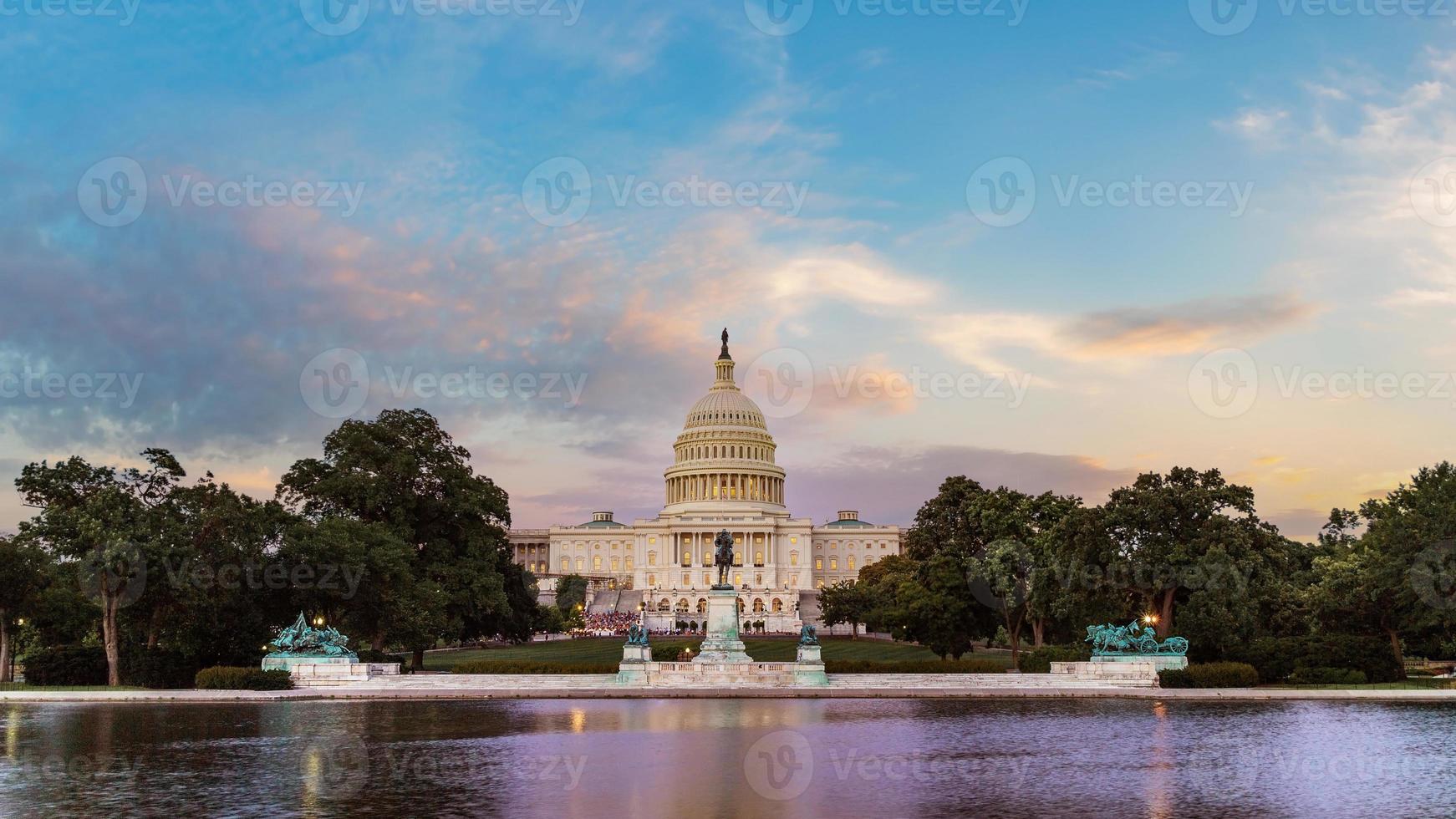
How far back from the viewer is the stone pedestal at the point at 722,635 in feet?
163

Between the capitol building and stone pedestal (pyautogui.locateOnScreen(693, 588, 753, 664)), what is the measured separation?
375 ft

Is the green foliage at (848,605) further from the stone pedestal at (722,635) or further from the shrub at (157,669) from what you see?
the shrub at (157,669)

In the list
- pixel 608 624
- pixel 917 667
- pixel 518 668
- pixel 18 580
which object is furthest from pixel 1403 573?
pixel 608 624

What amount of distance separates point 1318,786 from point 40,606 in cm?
5180

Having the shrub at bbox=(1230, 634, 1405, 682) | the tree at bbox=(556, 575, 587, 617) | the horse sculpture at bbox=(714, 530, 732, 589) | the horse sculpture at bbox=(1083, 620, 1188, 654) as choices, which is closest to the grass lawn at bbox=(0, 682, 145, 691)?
the horse sculpture at bbox=(714, 530, 732, 589)

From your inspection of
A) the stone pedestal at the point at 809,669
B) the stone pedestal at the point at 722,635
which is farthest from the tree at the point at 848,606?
the stone pedestal at the point at 809,669

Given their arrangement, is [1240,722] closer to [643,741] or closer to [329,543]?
[643,741]

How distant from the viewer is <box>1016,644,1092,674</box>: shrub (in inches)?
2079

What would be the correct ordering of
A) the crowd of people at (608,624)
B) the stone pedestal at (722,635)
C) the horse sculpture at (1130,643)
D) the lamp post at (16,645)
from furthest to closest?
the crowd of people at (608,624) → the lamp post at (16,645) → the stone pedestal at (722,635) → the horse sculpture at (1130,643)

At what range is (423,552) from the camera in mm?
61625

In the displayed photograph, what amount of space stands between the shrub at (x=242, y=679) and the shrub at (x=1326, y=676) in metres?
38.8

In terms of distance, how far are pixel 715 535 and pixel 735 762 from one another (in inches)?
6413

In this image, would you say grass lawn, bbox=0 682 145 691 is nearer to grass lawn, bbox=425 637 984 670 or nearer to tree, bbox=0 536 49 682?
tree, bbox=0 536 49 682

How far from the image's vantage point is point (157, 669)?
153 ft
